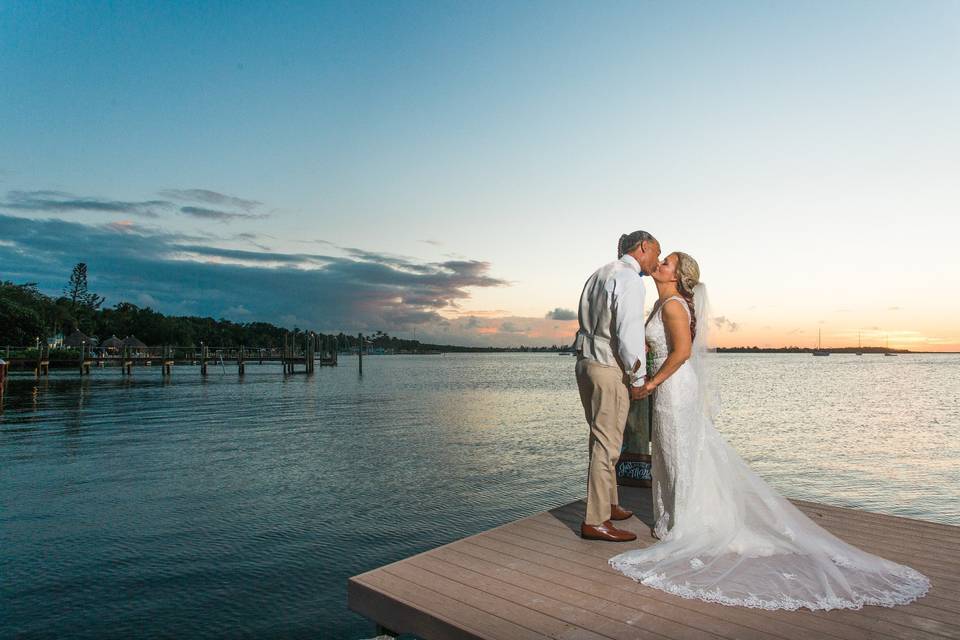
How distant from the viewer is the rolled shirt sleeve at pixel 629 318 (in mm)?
4098

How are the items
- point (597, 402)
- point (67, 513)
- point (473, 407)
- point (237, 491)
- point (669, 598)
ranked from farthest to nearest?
point (473, 407), point (237, 491), point (67, 513), point (597, 402), point (669, 598)

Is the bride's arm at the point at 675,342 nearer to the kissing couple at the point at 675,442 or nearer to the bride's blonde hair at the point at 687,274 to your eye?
the kissing couple at the point at 675,442

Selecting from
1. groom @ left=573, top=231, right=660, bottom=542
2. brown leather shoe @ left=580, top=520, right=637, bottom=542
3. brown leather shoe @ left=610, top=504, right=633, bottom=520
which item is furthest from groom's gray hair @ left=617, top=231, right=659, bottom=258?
brown leather shoe @ left=610, top=504, right=633, bottom=520

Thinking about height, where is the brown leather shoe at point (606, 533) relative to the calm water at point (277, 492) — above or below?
above

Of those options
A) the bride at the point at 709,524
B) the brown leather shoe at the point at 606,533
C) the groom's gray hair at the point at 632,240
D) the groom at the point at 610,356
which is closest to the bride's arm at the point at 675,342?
the bride at the point at 709,524

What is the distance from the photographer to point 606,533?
14.1ft

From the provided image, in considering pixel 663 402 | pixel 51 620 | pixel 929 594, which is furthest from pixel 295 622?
pixel 929 594

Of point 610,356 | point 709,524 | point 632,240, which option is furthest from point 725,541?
point 632,240

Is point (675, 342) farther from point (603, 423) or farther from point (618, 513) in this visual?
point (618, 513)

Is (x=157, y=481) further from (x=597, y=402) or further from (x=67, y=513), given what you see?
(x=597, y=402)

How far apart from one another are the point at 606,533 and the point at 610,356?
1260mm

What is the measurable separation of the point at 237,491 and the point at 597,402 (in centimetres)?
826

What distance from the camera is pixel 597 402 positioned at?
4.27m

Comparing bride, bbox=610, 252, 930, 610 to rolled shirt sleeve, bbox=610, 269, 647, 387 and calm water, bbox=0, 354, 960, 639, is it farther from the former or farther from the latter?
calm water, bbox=0, 354, 960, 639
